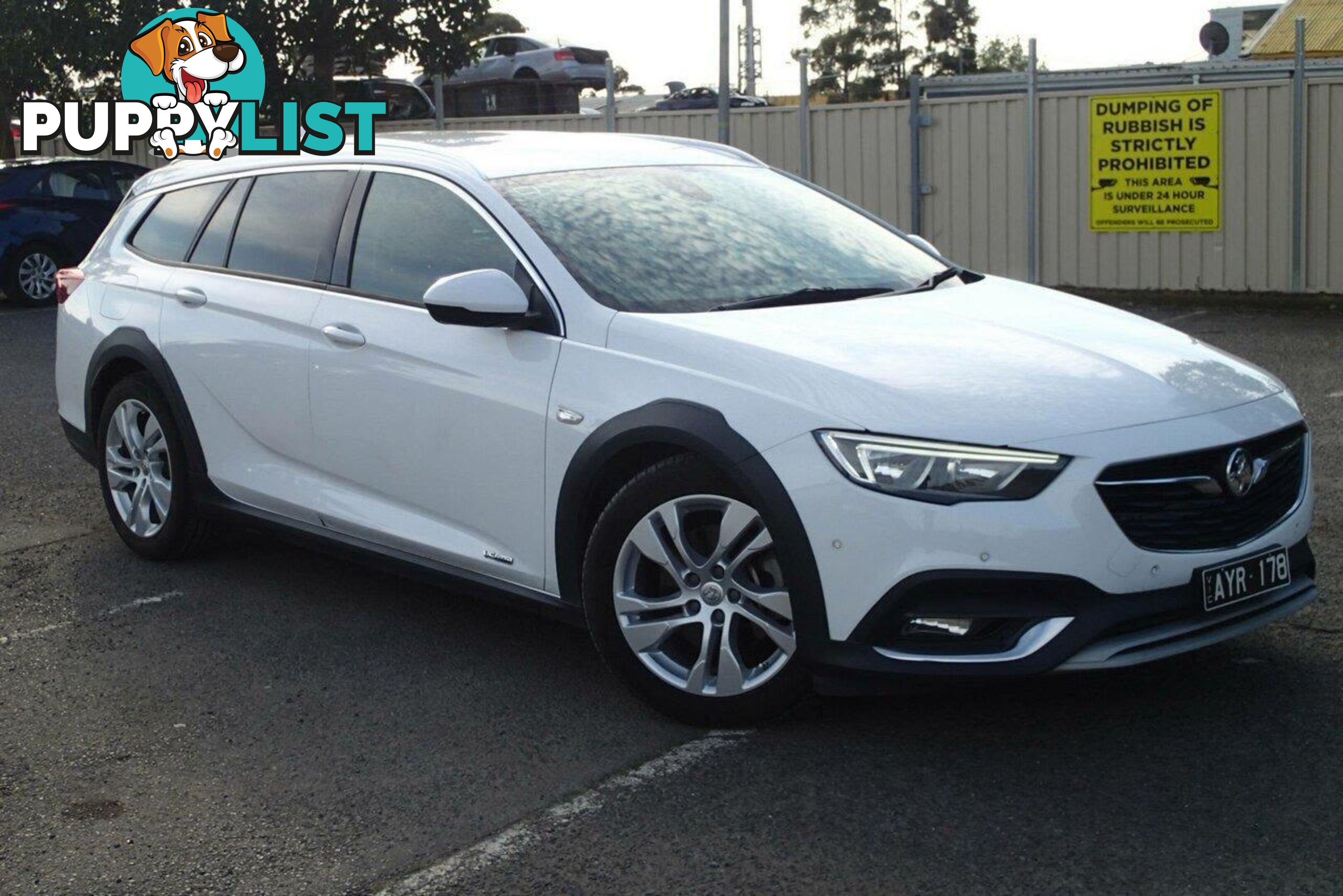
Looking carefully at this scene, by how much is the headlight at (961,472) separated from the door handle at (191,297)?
10.3 feet

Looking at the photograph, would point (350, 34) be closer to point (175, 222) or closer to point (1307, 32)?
point (1307, 32)

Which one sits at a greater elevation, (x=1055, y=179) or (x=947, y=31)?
(x=947, y=31)

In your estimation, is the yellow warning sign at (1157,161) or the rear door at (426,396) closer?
the rear door at (426,396)

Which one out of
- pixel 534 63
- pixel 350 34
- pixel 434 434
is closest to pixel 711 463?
pixel 434 434

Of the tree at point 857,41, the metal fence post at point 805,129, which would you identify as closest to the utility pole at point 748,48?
the tree at point 857,41

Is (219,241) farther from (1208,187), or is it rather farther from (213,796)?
(1208,187)

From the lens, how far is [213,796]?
425 centimetres

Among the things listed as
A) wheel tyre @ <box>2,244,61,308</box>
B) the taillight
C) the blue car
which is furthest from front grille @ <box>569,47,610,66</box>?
the taillight

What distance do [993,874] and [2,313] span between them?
1706 cm

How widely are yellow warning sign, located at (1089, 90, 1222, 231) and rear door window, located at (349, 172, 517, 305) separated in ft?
37.3

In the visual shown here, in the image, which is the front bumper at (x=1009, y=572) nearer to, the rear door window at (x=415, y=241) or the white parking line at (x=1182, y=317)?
the rear door window at (x=415, y=241)

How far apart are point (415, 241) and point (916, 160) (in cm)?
1264

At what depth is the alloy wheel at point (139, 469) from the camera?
6.54 m

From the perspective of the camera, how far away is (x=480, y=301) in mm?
4789
